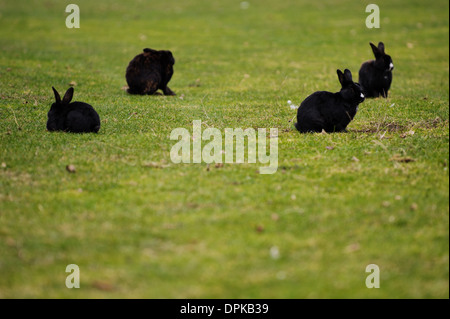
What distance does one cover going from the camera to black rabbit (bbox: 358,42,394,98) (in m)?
13.5

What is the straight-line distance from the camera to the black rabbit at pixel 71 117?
9125mm

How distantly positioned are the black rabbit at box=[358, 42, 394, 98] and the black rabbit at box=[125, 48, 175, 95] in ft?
17.9

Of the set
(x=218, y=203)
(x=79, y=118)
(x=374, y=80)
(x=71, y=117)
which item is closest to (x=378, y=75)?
(x=374, y=80)

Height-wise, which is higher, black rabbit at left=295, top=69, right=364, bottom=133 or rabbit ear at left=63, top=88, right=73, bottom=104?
rabbit ear at left=63, top=88, right=73, bottom=104

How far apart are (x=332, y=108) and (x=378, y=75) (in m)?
5.43

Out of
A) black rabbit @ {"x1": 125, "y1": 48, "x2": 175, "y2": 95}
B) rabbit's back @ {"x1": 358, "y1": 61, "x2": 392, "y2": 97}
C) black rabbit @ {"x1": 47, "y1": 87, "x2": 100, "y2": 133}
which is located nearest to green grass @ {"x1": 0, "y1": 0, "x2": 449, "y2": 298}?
black rabbit @ {"x1": 47, "y1": 87, "x2": 100, "y2": 133}

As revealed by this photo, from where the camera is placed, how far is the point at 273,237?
5402 mm

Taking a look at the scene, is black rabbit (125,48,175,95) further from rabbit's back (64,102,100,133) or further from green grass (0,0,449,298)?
rabbit's back (64,102,100,133)

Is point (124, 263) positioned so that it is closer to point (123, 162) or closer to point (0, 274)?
Answer: point (0, 274)

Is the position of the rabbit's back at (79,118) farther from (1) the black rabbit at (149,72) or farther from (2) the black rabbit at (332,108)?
(1) the black rabbit at (149,72)

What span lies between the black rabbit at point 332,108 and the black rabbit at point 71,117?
3880 mm

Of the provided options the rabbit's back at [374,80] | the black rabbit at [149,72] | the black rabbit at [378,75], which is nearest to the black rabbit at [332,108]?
the black rabbit at [378,75]

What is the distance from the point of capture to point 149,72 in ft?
44.1

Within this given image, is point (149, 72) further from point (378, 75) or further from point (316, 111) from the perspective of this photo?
point (378, 75)
